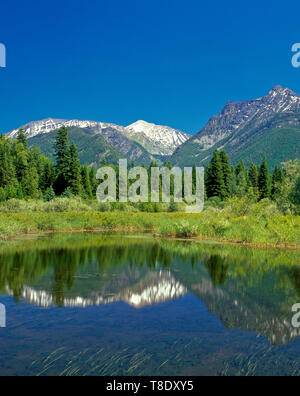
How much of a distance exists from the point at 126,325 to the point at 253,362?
3226mm

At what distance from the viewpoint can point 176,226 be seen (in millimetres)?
30094

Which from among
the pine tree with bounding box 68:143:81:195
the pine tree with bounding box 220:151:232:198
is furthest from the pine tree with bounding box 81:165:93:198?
the pine tree with bounding box 220:151:232:198

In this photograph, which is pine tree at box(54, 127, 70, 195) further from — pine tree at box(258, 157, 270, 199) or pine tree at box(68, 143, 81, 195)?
pine tree at box(258, 157, 270, 199)

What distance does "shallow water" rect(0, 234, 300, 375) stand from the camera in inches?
271

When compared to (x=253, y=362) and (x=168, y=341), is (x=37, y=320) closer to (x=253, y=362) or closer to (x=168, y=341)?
(x=168, y=341)

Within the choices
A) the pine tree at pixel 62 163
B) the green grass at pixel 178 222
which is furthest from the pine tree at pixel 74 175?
the green grass at pixel 178 222

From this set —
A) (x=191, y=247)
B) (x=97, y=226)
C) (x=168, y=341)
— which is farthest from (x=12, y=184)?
(x=168, y=341)

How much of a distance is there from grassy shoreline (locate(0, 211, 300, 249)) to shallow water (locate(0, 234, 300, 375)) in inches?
198

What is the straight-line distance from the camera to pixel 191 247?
23375mm

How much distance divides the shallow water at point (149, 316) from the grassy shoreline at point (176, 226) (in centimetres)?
504

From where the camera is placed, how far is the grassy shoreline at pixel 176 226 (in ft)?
77.6

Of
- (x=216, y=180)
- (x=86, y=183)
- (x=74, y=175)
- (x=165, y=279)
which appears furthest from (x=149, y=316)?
(x=216, y=180)

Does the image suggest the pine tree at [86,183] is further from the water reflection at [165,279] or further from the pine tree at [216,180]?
the water reflection at [165,279]

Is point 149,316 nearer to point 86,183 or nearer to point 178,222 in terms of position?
point 178,222
